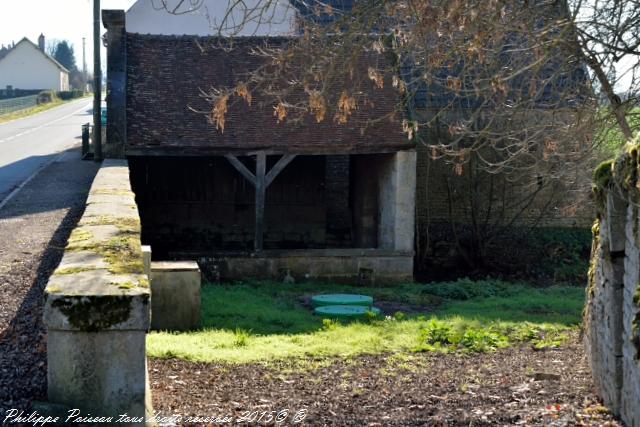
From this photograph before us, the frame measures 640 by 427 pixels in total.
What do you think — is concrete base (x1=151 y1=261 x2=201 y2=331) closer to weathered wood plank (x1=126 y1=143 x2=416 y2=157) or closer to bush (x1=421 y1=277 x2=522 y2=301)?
bush (x1=421 y1=277 x2=522 y2=301)

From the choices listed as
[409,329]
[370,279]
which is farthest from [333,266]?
[409,329]

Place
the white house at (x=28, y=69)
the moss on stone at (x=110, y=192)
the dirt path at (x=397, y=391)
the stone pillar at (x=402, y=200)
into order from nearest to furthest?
the dirt path at (x=397, y=391) → the moss on stone at (x=110, y=192) → the stone pillar at (x=402, y=200) → the white house at (x=28, y=69)

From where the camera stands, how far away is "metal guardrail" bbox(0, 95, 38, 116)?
2174 inches

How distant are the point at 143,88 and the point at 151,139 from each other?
1.72m

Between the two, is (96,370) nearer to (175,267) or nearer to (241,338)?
(241,338)

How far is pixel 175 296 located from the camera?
35.6 feet

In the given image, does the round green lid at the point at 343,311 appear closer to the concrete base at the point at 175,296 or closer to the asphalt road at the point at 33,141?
the concrete base at the point at 175,296

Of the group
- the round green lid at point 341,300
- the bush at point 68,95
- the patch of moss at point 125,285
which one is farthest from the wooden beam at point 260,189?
the bush at point 68,95

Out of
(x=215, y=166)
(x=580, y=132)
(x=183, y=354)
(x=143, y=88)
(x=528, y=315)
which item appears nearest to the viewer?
(x=183, y=354)

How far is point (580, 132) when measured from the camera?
32.3ft

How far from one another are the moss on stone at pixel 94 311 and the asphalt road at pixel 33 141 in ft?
36.3

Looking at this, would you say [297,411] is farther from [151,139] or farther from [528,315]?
[151,139]

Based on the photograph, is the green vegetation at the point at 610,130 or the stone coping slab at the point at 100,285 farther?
the green vegetation at the point at 610,130

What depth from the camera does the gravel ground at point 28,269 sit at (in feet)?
15.3
